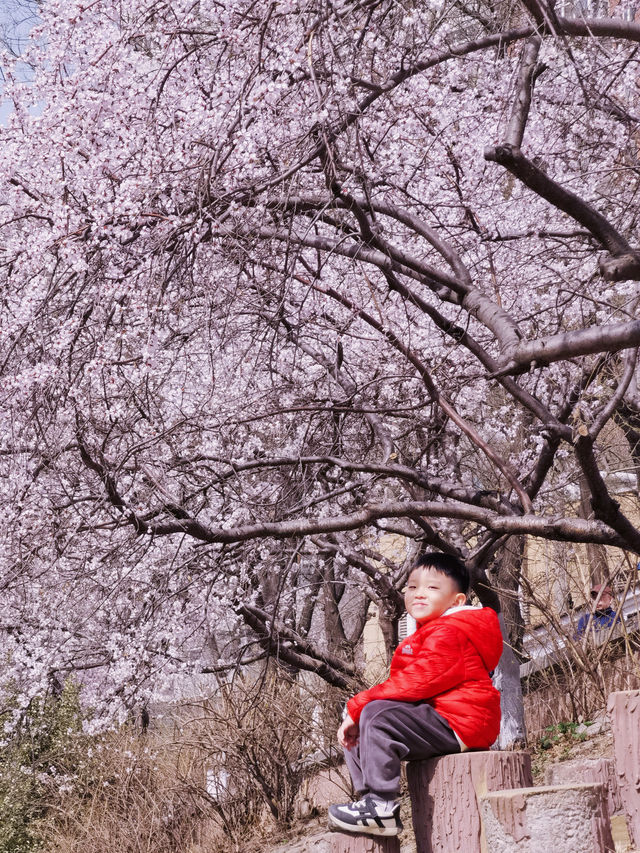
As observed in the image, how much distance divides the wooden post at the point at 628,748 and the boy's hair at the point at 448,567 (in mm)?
898

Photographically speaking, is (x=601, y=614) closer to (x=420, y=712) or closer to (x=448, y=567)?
(x=448, y=567)

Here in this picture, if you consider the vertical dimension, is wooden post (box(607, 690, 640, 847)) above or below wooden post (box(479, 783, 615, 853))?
above

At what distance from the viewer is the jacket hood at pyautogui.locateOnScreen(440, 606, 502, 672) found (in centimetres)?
→ 362

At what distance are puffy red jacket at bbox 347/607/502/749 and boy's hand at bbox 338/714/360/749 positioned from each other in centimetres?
4

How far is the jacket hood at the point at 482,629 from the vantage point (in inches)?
142

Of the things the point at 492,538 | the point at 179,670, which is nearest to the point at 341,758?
the point at 492,538

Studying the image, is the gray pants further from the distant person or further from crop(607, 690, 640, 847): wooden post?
the distant person

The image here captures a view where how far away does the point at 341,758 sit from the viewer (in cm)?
682

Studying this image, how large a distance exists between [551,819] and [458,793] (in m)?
0.36

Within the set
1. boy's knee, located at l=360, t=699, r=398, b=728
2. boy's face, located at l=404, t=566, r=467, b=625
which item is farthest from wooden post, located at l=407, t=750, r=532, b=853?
boy's face, located at l=404, t=566, r=467, b=625

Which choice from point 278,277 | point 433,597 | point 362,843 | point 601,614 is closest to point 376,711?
point 362,843

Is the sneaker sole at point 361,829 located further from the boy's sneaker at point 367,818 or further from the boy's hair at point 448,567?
the boy's hair at point 448,567

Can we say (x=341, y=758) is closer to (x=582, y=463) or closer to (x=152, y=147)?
(x=582, y=463)

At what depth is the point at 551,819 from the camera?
2631mm
